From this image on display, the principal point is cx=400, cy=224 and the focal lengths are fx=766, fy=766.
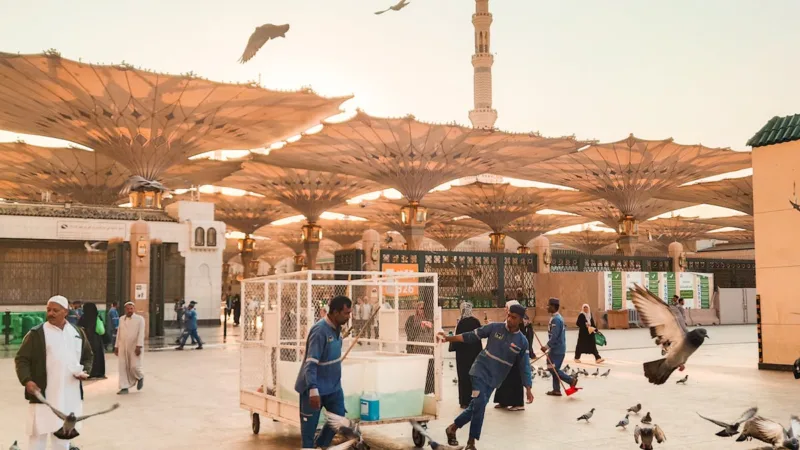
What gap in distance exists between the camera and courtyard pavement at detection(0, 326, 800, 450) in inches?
308

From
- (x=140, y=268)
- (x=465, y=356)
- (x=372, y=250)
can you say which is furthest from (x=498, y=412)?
(x=140, y=268)

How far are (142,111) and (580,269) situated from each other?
62.2ft

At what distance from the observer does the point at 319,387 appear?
6.20 m

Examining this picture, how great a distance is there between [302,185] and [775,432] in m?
41.6

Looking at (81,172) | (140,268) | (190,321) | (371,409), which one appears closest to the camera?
(371,409)

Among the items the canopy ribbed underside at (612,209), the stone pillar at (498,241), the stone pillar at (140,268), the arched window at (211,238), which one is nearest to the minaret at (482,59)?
the canopy ribbed underside at (612,209)

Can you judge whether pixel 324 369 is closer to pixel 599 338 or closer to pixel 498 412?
pixel 498 412

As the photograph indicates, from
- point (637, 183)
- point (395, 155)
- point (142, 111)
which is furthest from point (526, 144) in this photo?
point (142, 111)

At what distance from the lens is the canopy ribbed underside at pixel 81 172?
131ft

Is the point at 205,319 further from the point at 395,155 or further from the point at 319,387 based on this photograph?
the point at 319,387

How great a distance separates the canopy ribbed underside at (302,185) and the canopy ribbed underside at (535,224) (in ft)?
74.5

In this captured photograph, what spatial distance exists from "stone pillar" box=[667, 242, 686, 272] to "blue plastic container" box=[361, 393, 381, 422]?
31074 millimetres

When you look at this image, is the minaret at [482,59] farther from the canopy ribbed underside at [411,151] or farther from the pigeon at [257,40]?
the pigeon at [257,40]

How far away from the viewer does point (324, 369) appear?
20.3 ft
